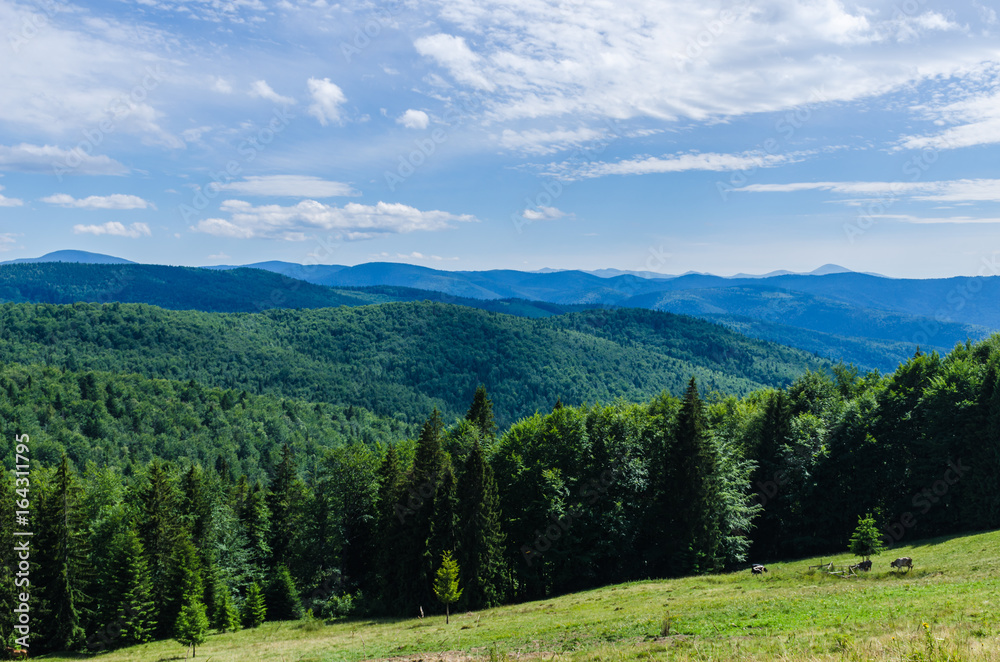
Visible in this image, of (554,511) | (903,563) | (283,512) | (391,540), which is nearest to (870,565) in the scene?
(903,563)

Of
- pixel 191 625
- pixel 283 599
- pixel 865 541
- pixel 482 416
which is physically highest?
pixel 482 416

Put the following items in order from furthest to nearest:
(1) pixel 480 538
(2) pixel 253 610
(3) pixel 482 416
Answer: (3) pixel 482 416
(2) pixel 253 610
(1) pixel 480 538

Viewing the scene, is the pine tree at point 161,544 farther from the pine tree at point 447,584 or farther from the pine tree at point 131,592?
the pine tree at point 447,584

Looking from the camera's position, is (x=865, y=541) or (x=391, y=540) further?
(x=391, y=540)

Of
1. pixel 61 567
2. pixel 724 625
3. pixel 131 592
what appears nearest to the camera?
pixel 724 625

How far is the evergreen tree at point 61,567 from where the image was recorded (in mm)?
45625

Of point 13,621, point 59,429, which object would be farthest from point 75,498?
point 59,429

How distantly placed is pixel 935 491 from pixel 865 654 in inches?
1844

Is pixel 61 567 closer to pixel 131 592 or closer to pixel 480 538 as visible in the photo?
pixel 131 592

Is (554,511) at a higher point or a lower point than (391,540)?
higher

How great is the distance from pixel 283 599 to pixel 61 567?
18420 millimetres

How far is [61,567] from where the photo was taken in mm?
46344

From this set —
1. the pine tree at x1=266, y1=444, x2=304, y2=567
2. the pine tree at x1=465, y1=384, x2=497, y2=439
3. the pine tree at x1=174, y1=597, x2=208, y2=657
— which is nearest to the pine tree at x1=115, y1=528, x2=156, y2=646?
the pine tree at x1=174, y1=597, x2=208, y2=657

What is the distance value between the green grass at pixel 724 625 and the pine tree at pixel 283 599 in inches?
292
